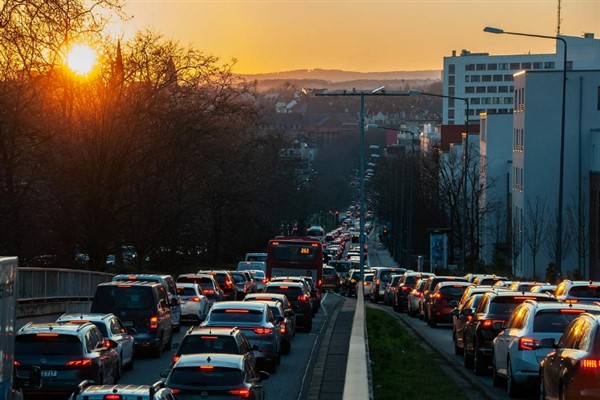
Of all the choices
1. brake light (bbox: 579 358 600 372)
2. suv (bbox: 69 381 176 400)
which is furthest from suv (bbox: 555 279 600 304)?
suv (bbox: 69 381 176 400)

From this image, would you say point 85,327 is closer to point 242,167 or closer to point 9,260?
point 9,260

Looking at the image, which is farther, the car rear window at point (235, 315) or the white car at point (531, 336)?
the car rear window at point (235, 315)

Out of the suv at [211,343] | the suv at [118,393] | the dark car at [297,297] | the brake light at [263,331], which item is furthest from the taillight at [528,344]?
the dark car at [297,297]

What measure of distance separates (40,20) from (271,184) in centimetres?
6898

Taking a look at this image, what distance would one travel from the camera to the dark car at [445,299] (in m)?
42.8

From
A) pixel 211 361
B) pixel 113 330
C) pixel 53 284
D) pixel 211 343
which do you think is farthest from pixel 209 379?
→ pixel 53 284

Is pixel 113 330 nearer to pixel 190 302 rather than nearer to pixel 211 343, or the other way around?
pixel 211 343

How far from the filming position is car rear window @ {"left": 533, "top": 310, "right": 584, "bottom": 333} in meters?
21.2

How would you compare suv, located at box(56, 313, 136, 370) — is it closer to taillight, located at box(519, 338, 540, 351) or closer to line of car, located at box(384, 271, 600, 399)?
line of car, located at box(384, 271, 600, 399)

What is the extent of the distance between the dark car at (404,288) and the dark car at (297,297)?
13.8 meters

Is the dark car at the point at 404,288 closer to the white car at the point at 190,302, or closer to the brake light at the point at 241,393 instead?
the white car at the point at 190,302

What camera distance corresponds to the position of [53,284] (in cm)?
4153

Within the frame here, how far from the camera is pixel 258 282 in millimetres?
63781

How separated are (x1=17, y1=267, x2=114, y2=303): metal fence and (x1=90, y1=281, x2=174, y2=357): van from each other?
476 cm
